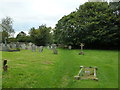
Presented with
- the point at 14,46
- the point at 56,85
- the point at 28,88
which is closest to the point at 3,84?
the point at 28,88

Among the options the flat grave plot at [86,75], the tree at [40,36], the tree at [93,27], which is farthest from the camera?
the tree at [40,36]

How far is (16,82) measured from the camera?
548cm

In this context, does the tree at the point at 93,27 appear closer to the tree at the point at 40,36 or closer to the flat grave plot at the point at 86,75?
the tree at the point at 40,36

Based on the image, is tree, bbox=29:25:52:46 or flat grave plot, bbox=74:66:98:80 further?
tree, bbox=29:25:52:46

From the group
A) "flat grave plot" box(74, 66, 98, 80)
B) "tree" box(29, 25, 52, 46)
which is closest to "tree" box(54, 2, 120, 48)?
"tree" box(29, 25, 52, 46)

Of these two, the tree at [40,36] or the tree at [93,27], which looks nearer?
the tree at [93,27]

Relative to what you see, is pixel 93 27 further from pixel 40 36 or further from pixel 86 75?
pixel 86 75

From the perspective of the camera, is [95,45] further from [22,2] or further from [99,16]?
[22,2]

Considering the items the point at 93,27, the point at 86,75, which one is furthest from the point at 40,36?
the point at 86,75

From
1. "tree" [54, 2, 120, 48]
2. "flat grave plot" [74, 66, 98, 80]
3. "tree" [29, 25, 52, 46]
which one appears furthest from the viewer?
"tree" [29, 25, 52, 46]

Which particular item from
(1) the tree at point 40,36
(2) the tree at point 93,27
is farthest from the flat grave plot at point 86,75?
(1) the tree at point 40,36

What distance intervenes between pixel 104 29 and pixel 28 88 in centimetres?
2236

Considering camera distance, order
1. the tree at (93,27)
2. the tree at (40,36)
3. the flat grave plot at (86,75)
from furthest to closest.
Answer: the tree at (40,36) < the tree at (93,27) < the flat grave plot at (86,75)

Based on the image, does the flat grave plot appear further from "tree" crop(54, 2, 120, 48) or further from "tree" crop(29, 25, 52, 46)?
"tree" crop(29, 25, 52, 46)
